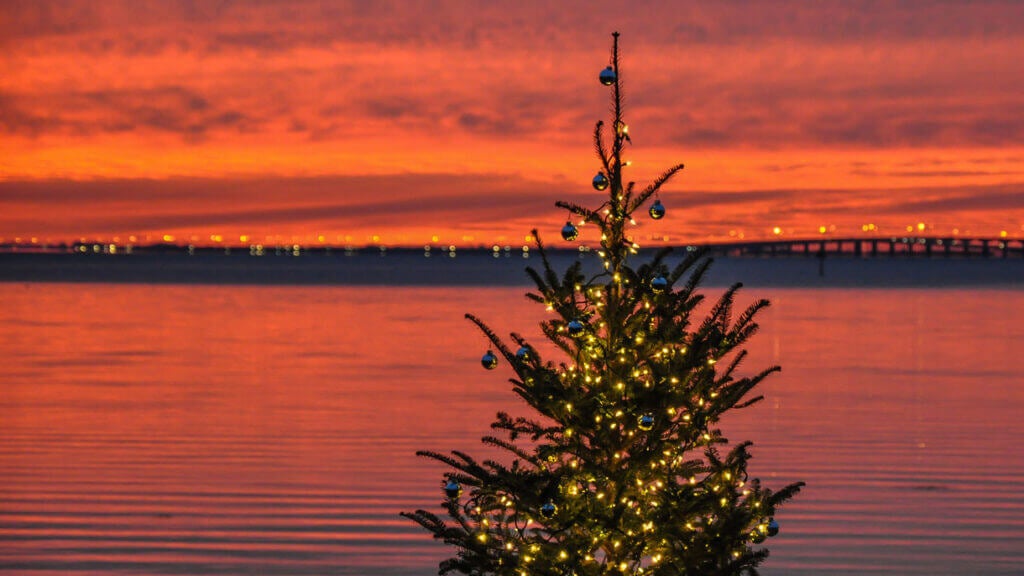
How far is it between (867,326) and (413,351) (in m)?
16.8

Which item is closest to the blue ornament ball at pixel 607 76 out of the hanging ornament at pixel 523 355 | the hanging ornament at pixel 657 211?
the hanging ornament at pixel 657 211

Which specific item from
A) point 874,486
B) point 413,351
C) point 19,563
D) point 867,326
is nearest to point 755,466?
point 874,486

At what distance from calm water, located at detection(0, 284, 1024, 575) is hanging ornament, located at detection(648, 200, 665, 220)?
14.3 feet

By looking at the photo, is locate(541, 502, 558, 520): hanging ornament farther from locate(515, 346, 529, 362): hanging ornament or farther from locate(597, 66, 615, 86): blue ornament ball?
locate(597, 66, 615, 86): blue ornament ball

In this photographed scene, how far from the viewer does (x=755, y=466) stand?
1545 centimetres

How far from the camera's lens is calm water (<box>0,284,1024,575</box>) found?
38.0ft

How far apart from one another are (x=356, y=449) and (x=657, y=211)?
376 inches

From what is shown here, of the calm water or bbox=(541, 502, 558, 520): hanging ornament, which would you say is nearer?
bbox=(541, 502, 558, 520): hanging ornament

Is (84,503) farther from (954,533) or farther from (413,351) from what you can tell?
(413,351)

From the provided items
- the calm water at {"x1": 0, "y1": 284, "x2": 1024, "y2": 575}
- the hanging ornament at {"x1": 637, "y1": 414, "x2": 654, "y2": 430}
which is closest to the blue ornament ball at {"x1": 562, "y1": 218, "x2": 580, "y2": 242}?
the hanging ornament at {"x1": 637, "y1": 414, "x2": 654, "y2": 430}

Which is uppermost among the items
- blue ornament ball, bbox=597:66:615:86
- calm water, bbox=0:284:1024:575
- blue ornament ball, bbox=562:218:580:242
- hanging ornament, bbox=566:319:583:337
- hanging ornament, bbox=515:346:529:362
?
blue ornament ball, bbox=597:66:615:86

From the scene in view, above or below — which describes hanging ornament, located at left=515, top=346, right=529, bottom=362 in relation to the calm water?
above

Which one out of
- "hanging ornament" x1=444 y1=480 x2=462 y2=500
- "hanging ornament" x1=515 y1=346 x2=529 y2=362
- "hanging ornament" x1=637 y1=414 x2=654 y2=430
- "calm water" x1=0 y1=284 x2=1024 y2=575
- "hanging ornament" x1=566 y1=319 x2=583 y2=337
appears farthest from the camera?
"calm water" x1=0 y1=284 x2=1024 y2=575

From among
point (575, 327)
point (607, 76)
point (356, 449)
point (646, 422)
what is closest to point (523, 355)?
point (575, 327)
